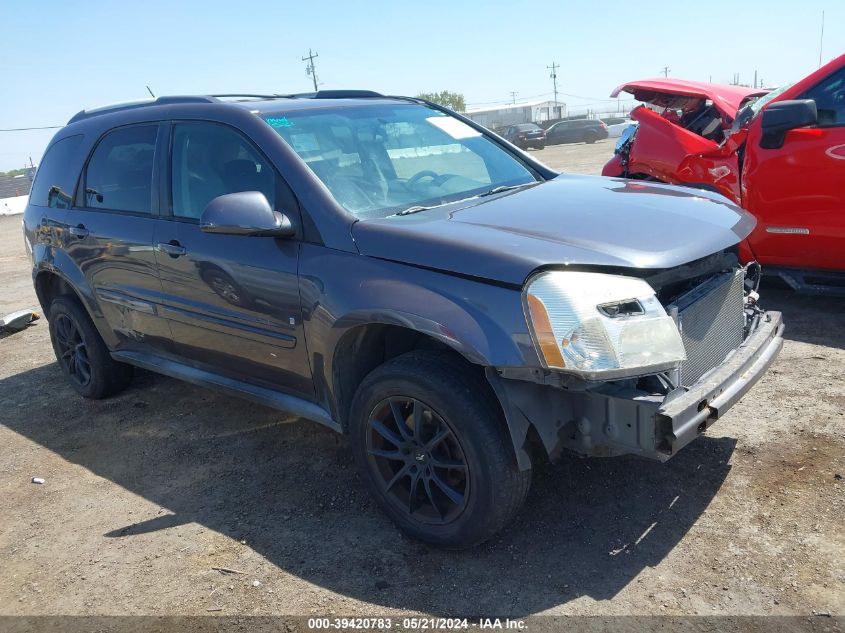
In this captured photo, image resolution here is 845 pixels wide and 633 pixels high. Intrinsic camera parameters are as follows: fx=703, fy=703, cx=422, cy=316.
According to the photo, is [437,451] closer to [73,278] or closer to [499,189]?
[499,189]

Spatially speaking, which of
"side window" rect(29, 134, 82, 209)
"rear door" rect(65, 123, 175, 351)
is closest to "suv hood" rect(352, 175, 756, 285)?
"rear door" rect(65, 123, 175, 351)

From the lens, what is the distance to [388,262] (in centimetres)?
279

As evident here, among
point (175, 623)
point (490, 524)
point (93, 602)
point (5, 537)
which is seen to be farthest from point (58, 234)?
point (490, 524)

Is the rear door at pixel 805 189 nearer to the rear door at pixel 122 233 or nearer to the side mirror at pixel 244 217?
the side mirror at pixel 244 217

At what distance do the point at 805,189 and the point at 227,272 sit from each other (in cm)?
376

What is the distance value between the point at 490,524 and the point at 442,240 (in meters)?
1.10

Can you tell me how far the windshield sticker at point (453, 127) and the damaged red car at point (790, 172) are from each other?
2.09 meters

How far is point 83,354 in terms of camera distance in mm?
4938

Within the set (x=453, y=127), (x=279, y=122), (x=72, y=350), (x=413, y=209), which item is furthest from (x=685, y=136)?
(x=72, y=350)

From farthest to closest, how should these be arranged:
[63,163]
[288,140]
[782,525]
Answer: [63,163] < [288,140] < [782,525]

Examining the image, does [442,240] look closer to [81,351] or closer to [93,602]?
[93,602]

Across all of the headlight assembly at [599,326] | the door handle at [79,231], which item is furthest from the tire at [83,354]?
the headlight assembly at [599,326]

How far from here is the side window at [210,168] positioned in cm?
335

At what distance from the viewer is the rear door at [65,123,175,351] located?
3.93m
